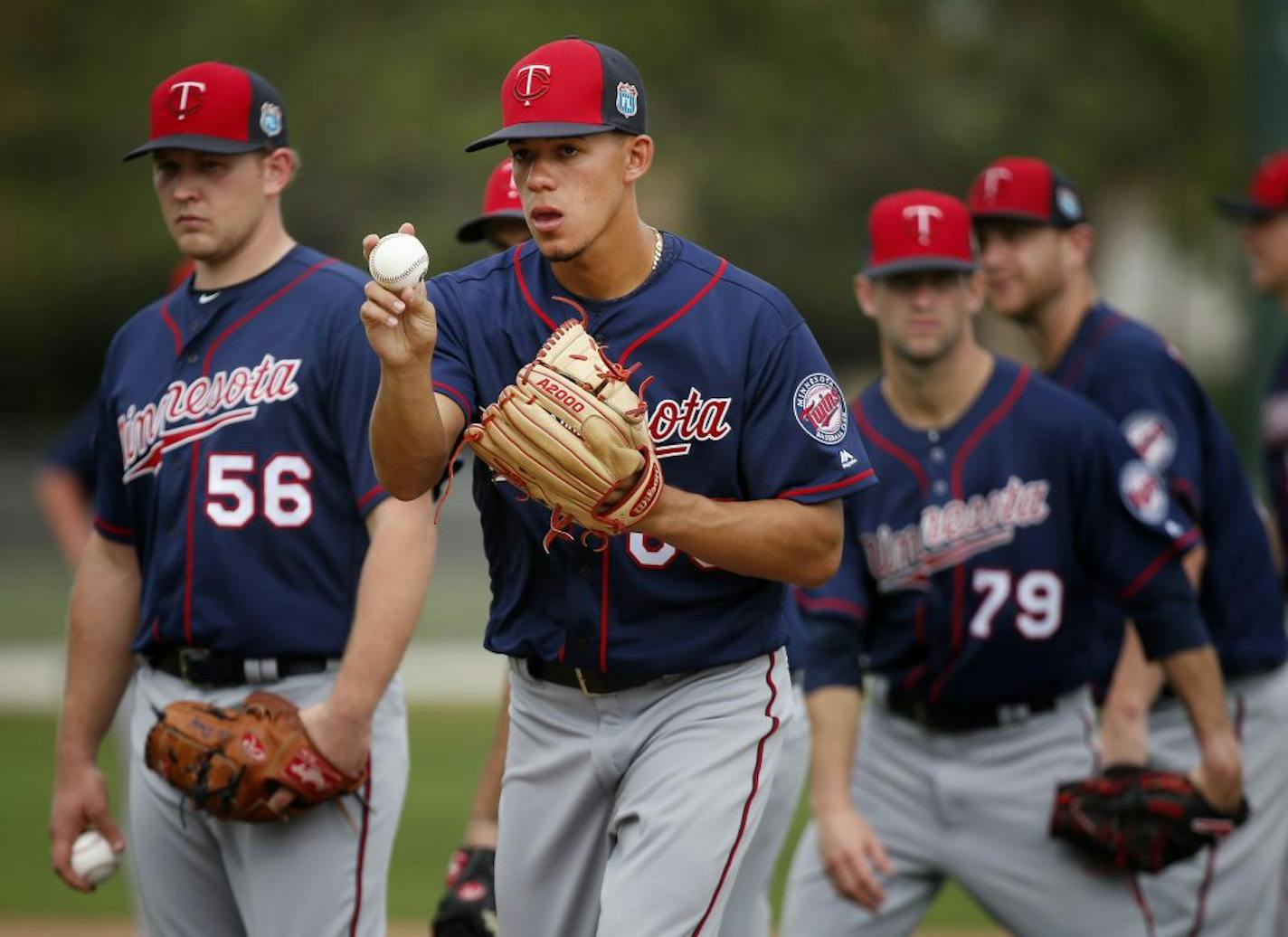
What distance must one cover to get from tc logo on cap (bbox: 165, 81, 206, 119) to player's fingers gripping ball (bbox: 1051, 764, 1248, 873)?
8.78 ft

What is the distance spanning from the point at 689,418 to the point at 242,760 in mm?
1176

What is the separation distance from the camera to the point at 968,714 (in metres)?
5.17

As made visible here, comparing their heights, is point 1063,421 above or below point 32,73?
below

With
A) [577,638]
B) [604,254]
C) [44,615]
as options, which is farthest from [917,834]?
[44,615]

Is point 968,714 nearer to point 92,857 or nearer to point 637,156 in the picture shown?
point 637,156

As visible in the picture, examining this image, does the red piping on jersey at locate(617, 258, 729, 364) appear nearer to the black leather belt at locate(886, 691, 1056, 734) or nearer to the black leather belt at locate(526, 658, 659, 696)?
the black leather belt at locate(526, 658, 659, 696)

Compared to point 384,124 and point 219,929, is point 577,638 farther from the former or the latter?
point 384,124

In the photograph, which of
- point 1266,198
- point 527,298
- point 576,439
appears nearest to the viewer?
point 576,439

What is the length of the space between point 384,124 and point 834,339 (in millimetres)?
9787

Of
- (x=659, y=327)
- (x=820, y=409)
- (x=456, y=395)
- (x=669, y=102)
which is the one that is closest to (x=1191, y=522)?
(x=820, y=409)

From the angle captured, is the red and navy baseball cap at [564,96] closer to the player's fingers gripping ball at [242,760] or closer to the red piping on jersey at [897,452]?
the player's fingers gripping ball at [242,760]

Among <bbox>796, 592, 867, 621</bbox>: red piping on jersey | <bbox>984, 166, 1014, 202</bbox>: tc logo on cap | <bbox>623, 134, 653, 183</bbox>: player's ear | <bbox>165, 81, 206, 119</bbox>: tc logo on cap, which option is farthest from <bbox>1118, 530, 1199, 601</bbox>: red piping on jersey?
<bbox>165, 81, 206, 119</bbox>: tc logo on cap

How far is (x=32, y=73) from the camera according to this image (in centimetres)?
2809

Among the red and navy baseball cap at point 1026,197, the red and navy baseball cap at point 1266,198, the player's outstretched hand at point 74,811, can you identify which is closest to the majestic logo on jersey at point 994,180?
the red and navy baseball cap at point 1026,197
